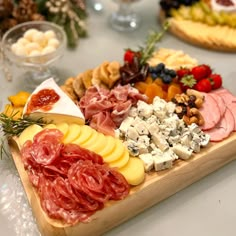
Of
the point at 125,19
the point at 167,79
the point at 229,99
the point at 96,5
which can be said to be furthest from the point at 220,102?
the point at 96,5

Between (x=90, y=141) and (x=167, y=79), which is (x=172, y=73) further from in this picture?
(x=90, y=141)

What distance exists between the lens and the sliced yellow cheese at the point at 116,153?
3.89 ft

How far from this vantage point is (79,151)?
1.17 meters

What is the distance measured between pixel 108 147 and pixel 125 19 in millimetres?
990

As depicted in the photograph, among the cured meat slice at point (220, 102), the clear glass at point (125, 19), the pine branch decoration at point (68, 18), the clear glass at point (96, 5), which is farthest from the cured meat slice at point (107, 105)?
the clear glass at point (96, 5)

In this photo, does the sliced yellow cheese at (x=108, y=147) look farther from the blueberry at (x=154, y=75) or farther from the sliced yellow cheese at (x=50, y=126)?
the blueberry at (x=154, y=75)

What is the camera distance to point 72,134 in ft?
4.11

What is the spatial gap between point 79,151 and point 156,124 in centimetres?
25

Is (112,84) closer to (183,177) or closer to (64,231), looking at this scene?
(183,177)

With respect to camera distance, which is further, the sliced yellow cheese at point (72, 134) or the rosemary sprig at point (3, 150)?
the rosemary sprig at point (3, 150)

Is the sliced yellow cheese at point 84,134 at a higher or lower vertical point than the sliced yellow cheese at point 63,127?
higher

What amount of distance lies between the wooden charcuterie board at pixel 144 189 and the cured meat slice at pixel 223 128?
0.02 m

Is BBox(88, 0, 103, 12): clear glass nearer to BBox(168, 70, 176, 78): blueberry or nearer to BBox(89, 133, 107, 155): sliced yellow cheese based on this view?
BBox(168, 70, 176, 78): blueberry

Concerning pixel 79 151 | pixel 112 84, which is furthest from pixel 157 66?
pixel 79 151
